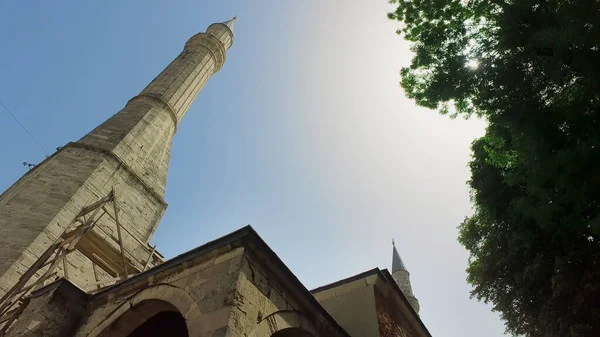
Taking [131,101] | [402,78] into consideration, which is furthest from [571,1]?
[131,101]

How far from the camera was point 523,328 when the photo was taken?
873 centimetres

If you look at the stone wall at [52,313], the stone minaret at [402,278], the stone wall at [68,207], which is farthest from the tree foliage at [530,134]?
the stone minaret at [402,278]

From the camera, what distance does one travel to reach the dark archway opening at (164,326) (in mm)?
5684

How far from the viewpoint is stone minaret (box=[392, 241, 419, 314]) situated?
25250 millimetres

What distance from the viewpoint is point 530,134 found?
217 inches

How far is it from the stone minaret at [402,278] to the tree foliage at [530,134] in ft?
55.1

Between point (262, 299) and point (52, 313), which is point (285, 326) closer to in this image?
point (262, 299)

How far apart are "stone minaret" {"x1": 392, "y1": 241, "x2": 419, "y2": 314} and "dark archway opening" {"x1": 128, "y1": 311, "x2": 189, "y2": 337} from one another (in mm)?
20757

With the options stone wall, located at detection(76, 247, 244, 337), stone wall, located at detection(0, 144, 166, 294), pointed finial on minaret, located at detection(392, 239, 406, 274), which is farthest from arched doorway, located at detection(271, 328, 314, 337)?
pointed finial on minaret, located at detection(392, 239, 406, 274)

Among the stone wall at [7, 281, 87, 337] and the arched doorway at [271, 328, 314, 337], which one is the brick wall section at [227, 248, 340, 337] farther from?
the stone wall at [7, 281, 87, 337]

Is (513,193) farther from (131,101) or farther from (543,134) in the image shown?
(131,101)

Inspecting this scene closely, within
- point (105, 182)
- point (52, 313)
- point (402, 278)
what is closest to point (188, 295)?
point (52, 313)

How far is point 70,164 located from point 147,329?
569cm

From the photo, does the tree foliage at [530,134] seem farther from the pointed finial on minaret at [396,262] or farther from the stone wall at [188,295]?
the pointed finial on minaret at [396,262]
